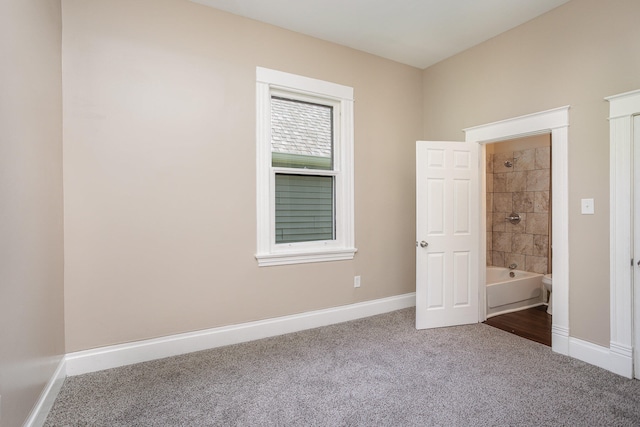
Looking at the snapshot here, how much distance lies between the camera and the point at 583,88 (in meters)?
2.60

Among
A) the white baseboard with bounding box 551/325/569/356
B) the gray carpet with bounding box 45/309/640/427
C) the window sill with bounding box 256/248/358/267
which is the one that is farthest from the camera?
the window sill with bounding box 256/248/358/267

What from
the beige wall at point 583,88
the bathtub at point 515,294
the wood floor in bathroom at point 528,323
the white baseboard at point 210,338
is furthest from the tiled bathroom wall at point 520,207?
the white baseboard at point 210,338

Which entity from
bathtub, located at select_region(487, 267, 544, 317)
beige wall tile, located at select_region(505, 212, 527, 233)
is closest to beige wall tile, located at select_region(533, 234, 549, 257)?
beige wall tile, located at select_region(505, 212, 527, 233)

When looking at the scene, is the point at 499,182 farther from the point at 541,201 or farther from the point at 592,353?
the point at 592,353

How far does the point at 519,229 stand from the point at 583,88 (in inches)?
103

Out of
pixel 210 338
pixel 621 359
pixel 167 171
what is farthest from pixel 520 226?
pixel 167 171

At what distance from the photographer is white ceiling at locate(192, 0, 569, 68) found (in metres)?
2.74

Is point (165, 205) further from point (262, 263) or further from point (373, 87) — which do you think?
point (373, 87)

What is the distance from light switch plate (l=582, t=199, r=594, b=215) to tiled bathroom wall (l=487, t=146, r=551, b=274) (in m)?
2.07

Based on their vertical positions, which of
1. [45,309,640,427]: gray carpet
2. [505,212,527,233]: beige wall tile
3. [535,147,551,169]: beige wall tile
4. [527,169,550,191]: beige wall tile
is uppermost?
[535,147,551,169]: beige wall tile

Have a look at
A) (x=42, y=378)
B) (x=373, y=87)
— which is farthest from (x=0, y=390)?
(x=373, y=87)

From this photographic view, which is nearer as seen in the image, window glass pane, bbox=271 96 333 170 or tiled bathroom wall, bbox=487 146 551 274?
window glass pane, bbox=271 96 333 170

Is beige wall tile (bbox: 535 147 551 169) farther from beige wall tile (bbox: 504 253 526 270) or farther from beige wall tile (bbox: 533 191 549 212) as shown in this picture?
beige wall tile (bbox: 504 253 526 270)

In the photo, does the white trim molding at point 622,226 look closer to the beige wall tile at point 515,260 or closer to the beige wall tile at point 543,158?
the beige wall tile at point 543,158
